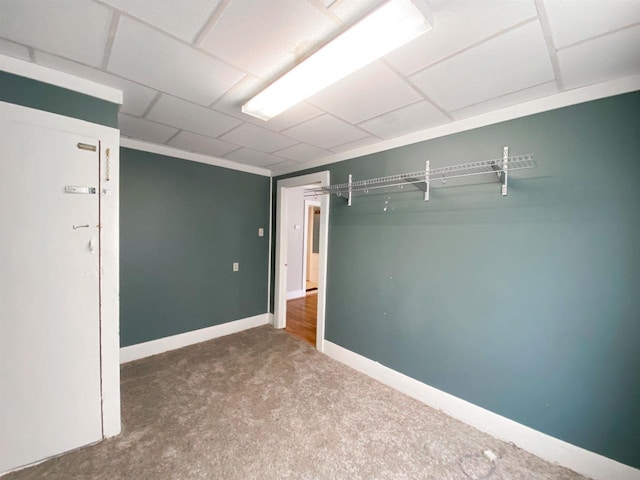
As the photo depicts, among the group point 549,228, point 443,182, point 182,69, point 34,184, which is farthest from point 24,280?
point 549,228

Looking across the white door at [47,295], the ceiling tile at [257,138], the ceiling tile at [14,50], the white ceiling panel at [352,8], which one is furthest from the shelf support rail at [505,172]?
the ceiling tile at [14,50]

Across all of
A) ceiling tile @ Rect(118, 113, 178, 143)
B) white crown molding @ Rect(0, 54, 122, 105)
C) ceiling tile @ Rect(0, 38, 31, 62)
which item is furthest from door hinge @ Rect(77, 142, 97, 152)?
ceiling tile @ Rect(118, 113, 178, 143)

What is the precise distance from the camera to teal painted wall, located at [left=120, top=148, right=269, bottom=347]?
294 centimetres

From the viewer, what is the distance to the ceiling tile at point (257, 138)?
7.98ft

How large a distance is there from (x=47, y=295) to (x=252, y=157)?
7.90 feet

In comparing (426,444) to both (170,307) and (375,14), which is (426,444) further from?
(170,307)

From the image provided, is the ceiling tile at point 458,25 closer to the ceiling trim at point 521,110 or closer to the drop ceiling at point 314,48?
the drop ceiling at point 314,48

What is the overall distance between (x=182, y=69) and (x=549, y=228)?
2635mm

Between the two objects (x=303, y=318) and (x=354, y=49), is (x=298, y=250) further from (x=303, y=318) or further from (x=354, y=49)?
(x=354, y=49)

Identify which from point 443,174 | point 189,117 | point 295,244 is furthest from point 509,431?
point 295,244

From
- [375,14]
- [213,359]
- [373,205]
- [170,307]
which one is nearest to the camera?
[375,14]

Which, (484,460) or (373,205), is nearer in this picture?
(484,460)

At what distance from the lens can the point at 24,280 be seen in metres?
1.57

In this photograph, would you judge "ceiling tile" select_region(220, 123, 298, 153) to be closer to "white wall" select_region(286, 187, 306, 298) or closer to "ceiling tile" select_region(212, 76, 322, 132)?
"ceiling tile" select_region(212, 76, 322, 132)
